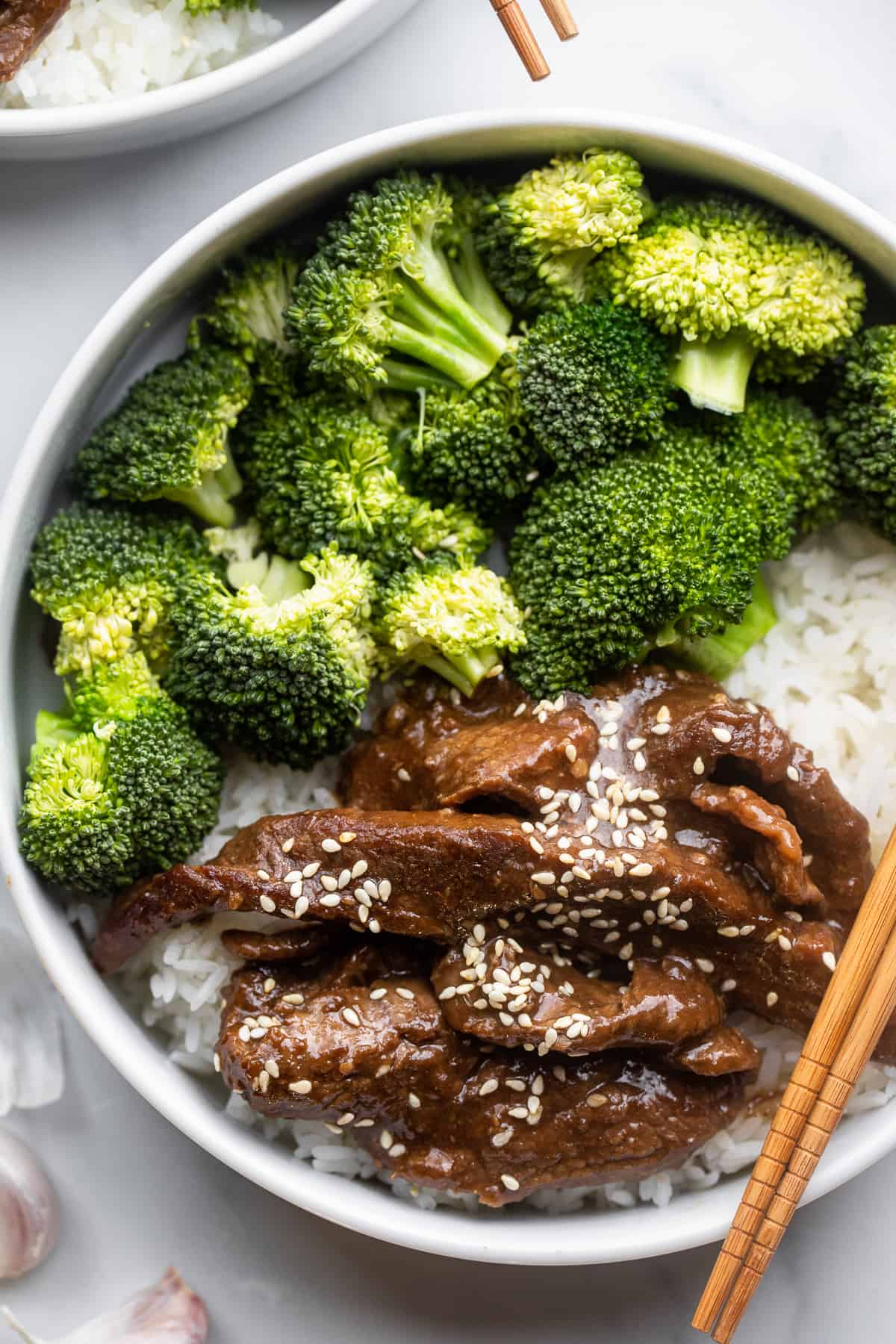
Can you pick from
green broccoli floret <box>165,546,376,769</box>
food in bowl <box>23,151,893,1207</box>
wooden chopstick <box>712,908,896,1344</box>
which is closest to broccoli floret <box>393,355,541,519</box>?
food in bowl <box>23,151,893,1207</box>

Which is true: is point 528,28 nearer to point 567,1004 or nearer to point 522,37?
point 522,37

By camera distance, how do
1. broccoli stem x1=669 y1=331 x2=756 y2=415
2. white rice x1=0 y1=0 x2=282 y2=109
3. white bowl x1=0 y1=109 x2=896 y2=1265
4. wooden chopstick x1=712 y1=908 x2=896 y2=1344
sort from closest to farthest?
wooden chopstick x1=712 y1=908 x2=896 y2=1344
white bowl x1=0 y1=109 x2=896 y2=1265
broccoli stem x1=669 y1=331 x2=756 y2=415
white rice x1=0 y1=0 x2=282 y2=109

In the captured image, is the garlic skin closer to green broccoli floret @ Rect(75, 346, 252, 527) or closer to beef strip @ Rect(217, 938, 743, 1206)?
beef strip @ Rect(217, 938, 743, 1206)

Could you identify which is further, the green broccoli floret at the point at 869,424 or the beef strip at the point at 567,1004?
the green broccoli floret at the point at 869,424

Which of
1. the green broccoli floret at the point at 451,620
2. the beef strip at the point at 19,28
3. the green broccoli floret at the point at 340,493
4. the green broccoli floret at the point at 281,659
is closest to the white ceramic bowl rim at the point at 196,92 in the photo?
the beef strip at the point at 19,28

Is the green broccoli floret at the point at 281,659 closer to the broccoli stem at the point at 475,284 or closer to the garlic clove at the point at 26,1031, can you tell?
the broccoli stem at the point at 475,284

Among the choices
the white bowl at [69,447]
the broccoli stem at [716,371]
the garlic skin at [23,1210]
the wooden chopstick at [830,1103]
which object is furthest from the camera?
the garlic skin at [23,1210]

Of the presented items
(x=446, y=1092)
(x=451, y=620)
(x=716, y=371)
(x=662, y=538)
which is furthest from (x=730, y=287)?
(x=446, y=1092)
